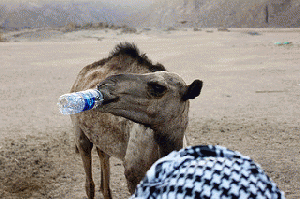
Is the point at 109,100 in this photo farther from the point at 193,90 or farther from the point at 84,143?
the point at 84,143

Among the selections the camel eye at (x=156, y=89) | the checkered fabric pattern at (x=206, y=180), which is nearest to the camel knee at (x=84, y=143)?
the camel eye at (x=156, y=89)

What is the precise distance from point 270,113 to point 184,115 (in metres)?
5.60

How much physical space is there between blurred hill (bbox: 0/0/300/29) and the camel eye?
45555 millimetres

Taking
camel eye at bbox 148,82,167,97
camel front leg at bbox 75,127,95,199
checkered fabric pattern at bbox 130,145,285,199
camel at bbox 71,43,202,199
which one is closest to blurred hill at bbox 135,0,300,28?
camel front leg at bbox 75,127,95,199

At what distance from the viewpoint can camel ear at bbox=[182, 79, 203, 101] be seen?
79.1 inches

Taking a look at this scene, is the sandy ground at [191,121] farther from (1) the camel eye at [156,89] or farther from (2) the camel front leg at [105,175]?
(1) the camel eye at [156,89]

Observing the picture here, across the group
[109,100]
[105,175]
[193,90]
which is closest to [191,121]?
[105,175]

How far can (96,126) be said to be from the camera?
3207 millimetres

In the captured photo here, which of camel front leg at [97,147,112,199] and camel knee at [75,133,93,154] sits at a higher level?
camel knee at [75,133,93,154]

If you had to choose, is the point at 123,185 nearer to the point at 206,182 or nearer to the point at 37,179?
the point at 37,179

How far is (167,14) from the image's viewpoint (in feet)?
222

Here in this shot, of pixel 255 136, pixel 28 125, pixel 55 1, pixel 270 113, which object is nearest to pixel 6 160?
pixel 28 125

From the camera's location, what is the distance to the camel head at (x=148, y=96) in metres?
1.88

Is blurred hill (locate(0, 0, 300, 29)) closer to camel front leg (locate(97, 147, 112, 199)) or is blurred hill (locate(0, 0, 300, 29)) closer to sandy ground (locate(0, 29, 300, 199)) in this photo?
sandy ground (locate(0, 29, 300, 199))
